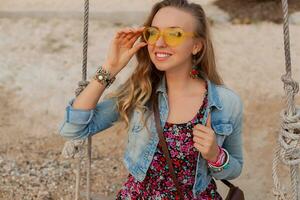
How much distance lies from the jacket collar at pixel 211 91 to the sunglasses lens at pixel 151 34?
21cm

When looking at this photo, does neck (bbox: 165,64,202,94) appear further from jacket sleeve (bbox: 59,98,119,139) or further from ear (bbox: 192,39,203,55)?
jacket sleeve (bbox: 59,98,119,139)

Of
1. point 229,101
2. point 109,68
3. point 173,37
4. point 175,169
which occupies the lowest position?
point 175,169

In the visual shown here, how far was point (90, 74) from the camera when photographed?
6281 mm

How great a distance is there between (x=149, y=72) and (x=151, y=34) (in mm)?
211

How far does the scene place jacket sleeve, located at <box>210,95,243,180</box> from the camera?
229cm

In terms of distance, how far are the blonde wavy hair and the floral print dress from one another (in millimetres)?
133

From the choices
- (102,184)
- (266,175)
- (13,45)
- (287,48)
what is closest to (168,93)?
(287,48)

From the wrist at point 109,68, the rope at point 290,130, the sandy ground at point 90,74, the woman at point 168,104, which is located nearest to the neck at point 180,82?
the woman at point 168,104

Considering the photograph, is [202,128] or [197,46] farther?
[197,46]

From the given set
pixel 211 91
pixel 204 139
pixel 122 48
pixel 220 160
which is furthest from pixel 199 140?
pixel 122 48

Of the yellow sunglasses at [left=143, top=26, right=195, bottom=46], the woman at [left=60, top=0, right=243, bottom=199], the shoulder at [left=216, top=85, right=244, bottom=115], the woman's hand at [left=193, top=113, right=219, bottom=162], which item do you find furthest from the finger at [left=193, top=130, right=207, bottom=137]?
the yellow sunglasses at [left=143, top=26, right=195, bottom=46]

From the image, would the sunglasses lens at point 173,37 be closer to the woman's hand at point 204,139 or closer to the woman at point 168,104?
the woman at point 168,104

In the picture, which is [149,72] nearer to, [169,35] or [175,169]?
[169,35]

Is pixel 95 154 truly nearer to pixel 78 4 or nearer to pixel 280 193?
pixel 280 193
